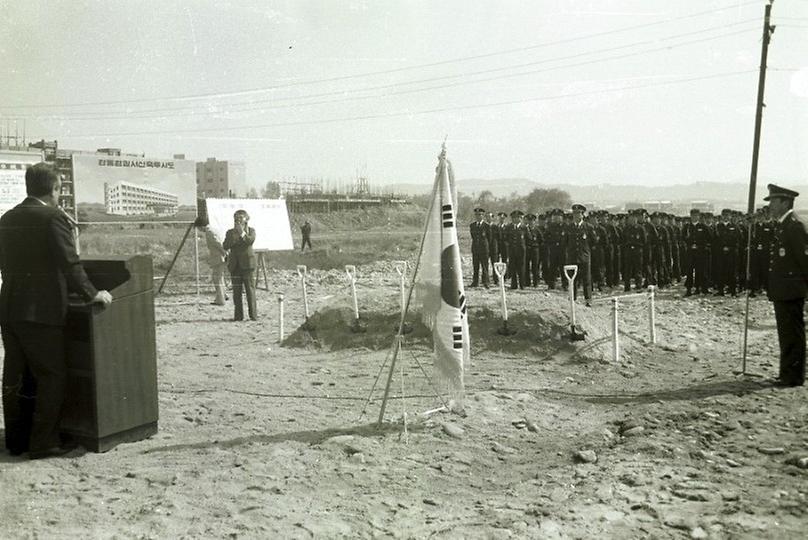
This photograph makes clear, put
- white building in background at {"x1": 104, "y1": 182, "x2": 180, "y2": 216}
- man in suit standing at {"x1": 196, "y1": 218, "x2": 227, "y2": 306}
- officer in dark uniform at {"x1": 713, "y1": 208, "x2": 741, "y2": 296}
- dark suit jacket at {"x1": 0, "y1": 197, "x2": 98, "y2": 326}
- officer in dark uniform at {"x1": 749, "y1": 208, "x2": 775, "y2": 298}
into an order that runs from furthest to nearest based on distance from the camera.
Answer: white building in background at {"x1": 104, "y1": 182, "x2": 180, "y2": 216}
officer in dark uniform at {"x1": 713, "y1": 208, "x2": 741, "y2": 296}
officer in dark uniform at {"x1": 749, "y1": 208, "x2": 775, "y2": 298}
man in suit standing at {"x1": 196, "y1": 218, "x2": 227, "y2": 306}
dark suit jacket at {"x1": 0, "y1": 197, "x2": 98, "y2": 326}

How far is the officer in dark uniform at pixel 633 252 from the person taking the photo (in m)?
18.0

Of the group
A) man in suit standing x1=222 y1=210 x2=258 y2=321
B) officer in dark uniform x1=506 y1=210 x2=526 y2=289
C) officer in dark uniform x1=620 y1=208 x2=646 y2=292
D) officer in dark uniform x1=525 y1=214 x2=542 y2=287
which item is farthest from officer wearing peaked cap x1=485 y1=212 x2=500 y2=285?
man in suit standing x1=222 y1=210 x2=258 y2=321

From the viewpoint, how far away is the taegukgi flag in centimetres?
632

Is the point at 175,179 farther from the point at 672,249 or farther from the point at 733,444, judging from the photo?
the point at 733,444

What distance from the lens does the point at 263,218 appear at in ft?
64.1

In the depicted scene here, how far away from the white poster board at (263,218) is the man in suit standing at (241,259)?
474cm

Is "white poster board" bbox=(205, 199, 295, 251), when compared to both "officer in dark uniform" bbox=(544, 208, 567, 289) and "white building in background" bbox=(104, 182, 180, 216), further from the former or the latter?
"officer in dark uniform" bbox=(544, 208, 567, 289)

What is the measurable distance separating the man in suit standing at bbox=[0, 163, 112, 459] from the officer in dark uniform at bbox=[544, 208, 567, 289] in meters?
13.8

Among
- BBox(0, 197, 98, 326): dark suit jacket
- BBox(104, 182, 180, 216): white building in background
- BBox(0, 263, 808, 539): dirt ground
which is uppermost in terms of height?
BBox(104, 182, 180, 216): white building in background

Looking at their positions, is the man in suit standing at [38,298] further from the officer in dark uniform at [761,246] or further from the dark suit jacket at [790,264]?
the officer in dark uniform at [761,246]

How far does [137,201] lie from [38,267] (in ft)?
45.0

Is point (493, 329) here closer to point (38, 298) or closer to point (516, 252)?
point (38, 298)

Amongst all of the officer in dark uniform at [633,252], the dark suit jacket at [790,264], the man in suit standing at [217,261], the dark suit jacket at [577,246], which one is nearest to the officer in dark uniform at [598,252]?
the officer in dark uniform at [633,252]

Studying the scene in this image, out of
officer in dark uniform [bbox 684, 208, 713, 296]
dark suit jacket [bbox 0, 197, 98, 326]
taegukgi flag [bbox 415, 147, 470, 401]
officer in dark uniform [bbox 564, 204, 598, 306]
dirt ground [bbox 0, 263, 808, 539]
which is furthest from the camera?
officer in dark uniform [bbox 684, 208, 713, 296]
